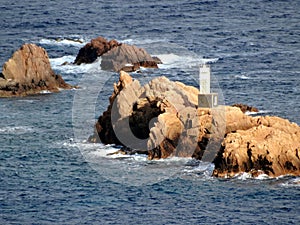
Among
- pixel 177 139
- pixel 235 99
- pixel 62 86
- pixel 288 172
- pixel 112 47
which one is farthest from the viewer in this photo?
pixel 112 47

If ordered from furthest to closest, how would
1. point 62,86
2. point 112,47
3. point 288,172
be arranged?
1. point 112,47
2. point 62,86
3. point 288,172

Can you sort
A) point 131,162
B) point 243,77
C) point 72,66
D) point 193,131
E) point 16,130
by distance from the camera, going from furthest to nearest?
point 72,66 → point 243,77 → point 16,130 → point 193,131 → point 131,162

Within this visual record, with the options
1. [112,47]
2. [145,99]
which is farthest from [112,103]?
[112,47]

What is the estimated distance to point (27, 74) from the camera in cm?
14675

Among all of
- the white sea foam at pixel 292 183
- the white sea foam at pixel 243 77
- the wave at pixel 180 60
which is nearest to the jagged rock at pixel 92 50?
the wave at pixel 180 60

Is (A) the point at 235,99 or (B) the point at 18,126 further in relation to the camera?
(A) the point at 235,99

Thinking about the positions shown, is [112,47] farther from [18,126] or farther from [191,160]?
[191,160]

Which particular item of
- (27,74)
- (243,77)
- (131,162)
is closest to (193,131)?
(131,162)

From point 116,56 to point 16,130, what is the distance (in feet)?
131

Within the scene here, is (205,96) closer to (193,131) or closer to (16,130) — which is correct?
(193,131)

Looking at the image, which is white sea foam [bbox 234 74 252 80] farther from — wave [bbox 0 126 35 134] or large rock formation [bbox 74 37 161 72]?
wave [bbox 0 126 35 134]

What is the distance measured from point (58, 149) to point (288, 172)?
2642cm

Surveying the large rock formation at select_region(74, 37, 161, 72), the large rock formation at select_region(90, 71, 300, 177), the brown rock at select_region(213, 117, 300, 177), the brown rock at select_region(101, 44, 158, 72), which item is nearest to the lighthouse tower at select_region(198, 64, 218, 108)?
the large rock formation at select_region(90, 71, 300, 177)

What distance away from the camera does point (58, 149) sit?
118 metres
